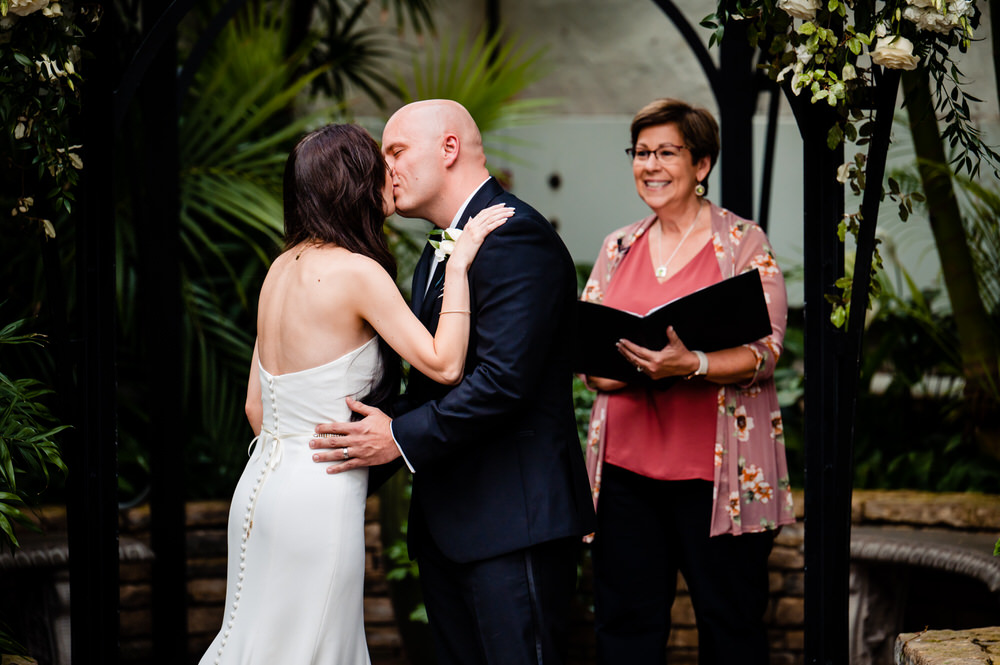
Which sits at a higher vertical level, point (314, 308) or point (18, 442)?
point (314, 308)

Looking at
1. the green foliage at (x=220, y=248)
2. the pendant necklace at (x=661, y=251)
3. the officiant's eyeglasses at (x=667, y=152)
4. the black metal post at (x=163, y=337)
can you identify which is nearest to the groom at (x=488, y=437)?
the pendant necklace at (x=661, y=251)

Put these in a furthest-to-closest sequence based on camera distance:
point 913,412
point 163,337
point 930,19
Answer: point 913,412 → point 163,337 → point 930,19

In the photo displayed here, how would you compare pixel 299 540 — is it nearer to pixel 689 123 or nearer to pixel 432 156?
pixel 432 156

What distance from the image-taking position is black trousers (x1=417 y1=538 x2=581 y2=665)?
2352 millimetres

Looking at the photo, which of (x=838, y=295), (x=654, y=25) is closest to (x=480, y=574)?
(x=838, y=295)

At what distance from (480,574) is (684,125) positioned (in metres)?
1.45

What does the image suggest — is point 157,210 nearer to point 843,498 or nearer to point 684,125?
point 684,125

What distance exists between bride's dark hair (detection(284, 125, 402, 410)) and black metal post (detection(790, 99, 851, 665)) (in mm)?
1033

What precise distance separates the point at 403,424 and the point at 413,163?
60 cm

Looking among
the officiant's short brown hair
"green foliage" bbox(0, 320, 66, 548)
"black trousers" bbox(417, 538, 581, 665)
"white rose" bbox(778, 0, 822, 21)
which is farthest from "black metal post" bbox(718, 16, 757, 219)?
"green foliage" bbox(0, 320, 66, 548)

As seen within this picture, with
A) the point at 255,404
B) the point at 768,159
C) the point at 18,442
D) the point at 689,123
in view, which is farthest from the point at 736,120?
the point at 18,442

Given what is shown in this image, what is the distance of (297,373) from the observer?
236 centimetres

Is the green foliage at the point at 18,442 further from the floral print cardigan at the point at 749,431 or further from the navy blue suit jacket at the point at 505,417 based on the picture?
the floral print cardigan at the point at 749,431

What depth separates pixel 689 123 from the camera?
3113 millimetres
